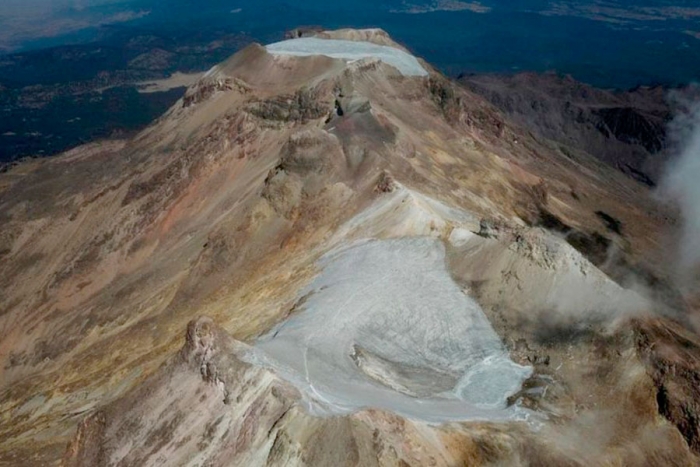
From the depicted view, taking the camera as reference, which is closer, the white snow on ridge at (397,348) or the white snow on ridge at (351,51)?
the white snow on ridge at (397,348)

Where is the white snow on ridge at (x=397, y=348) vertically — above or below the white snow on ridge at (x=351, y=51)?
above

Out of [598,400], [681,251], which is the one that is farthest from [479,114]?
[598,400]

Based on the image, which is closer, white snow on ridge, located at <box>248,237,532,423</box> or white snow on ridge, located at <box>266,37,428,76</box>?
white snow on ridge, located at <box>248,237,532,423</box>

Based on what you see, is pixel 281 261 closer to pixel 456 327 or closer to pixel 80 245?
pixel 456 327

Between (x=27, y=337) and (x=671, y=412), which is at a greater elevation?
(x=671, y=412)

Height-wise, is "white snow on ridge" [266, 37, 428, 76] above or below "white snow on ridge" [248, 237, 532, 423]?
below
